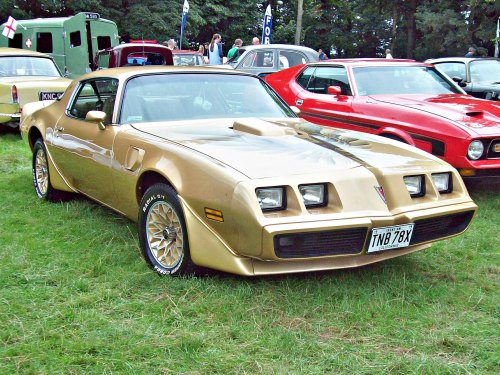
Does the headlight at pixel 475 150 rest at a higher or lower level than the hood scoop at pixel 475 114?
lower

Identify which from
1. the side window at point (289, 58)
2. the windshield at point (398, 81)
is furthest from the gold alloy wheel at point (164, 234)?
the side window at point (289, 58)

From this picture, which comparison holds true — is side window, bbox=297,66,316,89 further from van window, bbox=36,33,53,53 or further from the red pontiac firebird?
van window, bbox=36,33,53,53

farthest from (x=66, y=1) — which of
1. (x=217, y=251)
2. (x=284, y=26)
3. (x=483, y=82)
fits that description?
(x=217, y=251)

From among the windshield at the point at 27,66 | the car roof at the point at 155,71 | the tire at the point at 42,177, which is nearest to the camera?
the car roof at the point at 155,71

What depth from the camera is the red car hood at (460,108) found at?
561cm

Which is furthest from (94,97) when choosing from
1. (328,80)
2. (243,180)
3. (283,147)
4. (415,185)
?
(328,80)

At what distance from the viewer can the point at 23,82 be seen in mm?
9125

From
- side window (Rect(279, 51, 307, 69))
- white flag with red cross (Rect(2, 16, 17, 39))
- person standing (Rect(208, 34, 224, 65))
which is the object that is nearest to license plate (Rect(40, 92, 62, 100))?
side window (Rect(279, 51, 307, 69))

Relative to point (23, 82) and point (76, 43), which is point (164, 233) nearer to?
point (23, 82)

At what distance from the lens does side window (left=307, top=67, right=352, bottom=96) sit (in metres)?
6.98

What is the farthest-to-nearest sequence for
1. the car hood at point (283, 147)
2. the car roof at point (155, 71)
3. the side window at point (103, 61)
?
the side window at point (103, 61)
the car roof at point (155, 71)
the car hood at point (283, 147)

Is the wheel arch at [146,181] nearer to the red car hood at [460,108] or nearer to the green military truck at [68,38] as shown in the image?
the red car hood at [460,108]

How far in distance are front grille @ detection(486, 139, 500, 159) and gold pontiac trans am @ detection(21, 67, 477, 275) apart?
5.90 feet

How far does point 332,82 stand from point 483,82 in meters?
3.40
